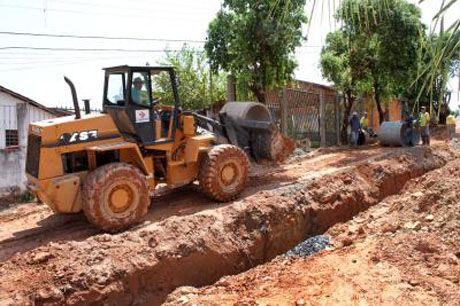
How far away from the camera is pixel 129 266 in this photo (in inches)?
289

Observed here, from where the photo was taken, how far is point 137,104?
9.25m

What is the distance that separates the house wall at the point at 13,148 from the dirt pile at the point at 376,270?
7.90 m

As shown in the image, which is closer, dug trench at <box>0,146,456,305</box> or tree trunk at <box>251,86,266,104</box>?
dug trench at <box>0,146,456,305</box>

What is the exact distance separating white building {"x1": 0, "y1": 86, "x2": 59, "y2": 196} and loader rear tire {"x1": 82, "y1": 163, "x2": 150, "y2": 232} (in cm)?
A: 578

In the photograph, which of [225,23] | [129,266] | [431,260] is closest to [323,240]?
[431,260]

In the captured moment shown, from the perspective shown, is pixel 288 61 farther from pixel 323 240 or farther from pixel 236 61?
pixel 323 240

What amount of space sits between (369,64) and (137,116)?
13.4 meters

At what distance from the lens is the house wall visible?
43.0 feet

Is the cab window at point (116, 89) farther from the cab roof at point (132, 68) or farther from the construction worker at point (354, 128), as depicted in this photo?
the construction worker at point (354, 128)

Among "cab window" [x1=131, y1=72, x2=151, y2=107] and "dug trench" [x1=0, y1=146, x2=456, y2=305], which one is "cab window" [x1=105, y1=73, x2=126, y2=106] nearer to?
"cab window" [x1=131, y1=72, x2=151, y2=107]

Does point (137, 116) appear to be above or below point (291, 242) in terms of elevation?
above

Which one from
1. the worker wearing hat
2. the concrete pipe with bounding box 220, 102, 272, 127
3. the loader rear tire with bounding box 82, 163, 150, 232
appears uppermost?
the worker wearing hat

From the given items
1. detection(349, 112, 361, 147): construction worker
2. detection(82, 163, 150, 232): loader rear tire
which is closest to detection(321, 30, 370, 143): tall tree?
detection(349, 112, 361, 147): construction worker

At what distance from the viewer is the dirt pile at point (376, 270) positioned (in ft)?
19.9
